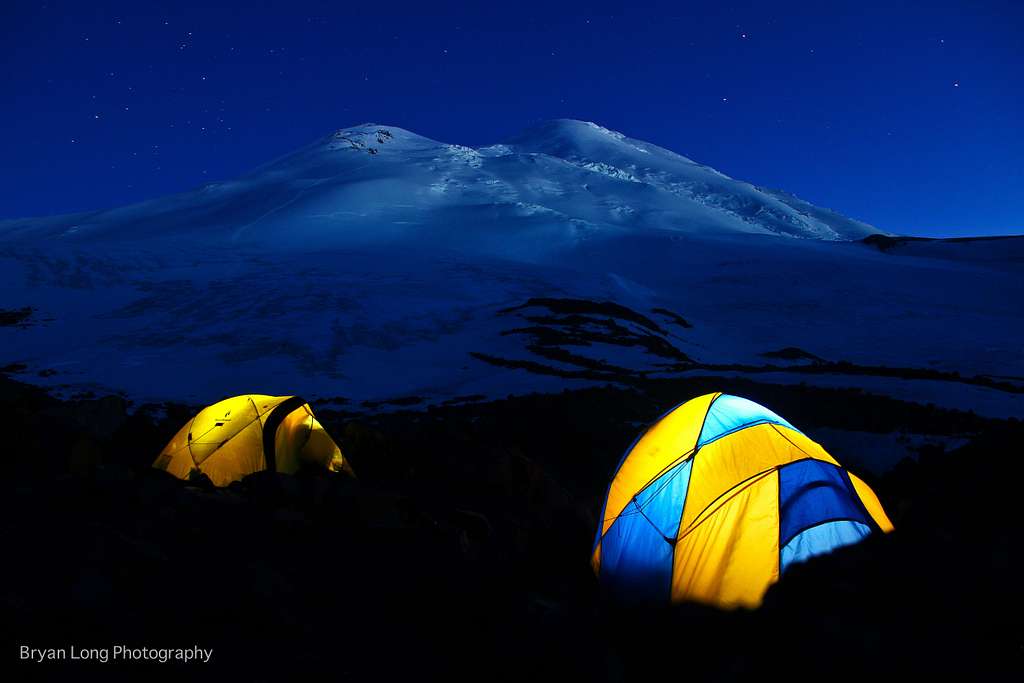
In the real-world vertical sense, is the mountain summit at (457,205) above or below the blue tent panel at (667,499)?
above

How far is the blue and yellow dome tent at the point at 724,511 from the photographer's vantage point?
5637 millimetres

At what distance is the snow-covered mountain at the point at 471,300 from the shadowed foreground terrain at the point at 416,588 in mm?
14289

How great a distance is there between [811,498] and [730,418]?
1214 millimetres

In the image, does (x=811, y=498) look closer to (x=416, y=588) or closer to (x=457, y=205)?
(x=416, y=588)

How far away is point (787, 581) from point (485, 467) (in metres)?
5.22

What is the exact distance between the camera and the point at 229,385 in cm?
2244

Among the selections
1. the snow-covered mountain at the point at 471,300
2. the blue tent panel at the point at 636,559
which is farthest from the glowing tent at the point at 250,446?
the snow-covered mountain at the point at 471,300

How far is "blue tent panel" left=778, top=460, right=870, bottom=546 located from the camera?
569cm

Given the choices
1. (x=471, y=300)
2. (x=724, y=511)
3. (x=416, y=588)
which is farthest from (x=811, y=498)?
(x=471, y=300)

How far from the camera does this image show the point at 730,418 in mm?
6684

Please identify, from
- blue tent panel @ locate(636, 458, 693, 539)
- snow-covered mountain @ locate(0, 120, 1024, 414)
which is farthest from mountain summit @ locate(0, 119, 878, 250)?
blue tent panel @ locate(636, 458, 693, 539)

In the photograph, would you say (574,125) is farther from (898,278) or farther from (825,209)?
(898,278)

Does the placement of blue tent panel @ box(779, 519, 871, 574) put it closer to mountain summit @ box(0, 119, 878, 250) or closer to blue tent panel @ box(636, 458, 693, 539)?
blue tent panel @ box(636, 458, 693, 539)

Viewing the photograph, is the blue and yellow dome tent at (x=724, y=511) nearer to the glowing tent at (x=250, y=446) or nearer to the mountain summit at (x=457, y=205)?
the glowing tent at (x=250, y=446)
